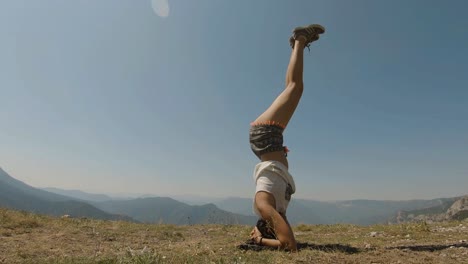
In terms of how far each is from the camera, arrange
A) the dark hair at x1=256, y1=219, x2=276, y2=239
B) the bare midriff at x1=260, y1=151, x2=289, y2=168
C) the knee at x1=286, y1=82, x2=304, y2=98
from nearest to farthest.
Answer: the dark hair at x1=256, y1=219, x2=276, y2=239 → the bare midriff at x1=260, y1=151, x2=289, y2=168 → the knee at x1=286, y1=82, x2=304, y2=98

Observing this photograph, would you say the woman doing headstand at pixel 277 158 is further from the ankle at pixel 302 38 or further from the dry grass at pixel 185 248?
the dry grass at pixel 185 248

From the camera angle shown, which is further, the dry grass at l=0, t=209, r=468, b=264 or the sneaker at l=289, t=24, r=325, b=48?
the sneaker at l=289, t=24, r=325, b=48

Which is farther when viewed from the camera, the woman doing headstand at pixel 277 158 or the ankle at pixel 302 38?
the ankle at pixel 302 38

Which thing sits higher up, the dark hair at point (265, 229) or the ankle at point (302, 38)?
the ankle at point (302, 38)

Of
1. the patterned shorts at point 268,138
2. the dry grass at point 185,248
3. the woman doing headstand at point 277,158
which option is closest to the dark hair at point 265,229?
the woman doing headstand at point 277,158

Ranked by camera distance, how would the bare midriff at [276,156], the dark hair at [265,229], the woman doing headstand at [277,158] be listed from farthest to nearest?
the bare midriff at [276,156] → the dark hair at [265,229] → the woman doing headstand at [277,158]

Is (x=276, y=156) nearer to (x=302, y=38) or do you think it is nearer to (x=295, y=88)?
(x=295, y=88)

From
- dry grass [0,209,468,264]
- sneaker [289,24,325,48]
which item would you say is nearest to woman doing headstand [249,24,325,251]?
sneaker [289,24,325,48]

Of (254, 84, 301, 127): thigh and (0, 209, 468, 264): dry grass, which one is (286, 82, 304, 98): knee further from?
(0, 209, 468, 264): dry grass

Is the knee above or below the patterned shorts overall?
above

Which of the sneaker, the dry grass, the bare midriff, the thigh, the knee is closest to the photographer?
the dry grass

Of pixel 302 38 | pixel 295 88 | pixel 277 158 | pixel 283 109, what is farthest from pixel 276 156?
pixel 302 38

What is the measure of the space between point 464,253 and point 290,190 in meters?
3.12

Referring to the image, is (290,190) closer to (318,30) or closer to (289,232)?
(289,232)
